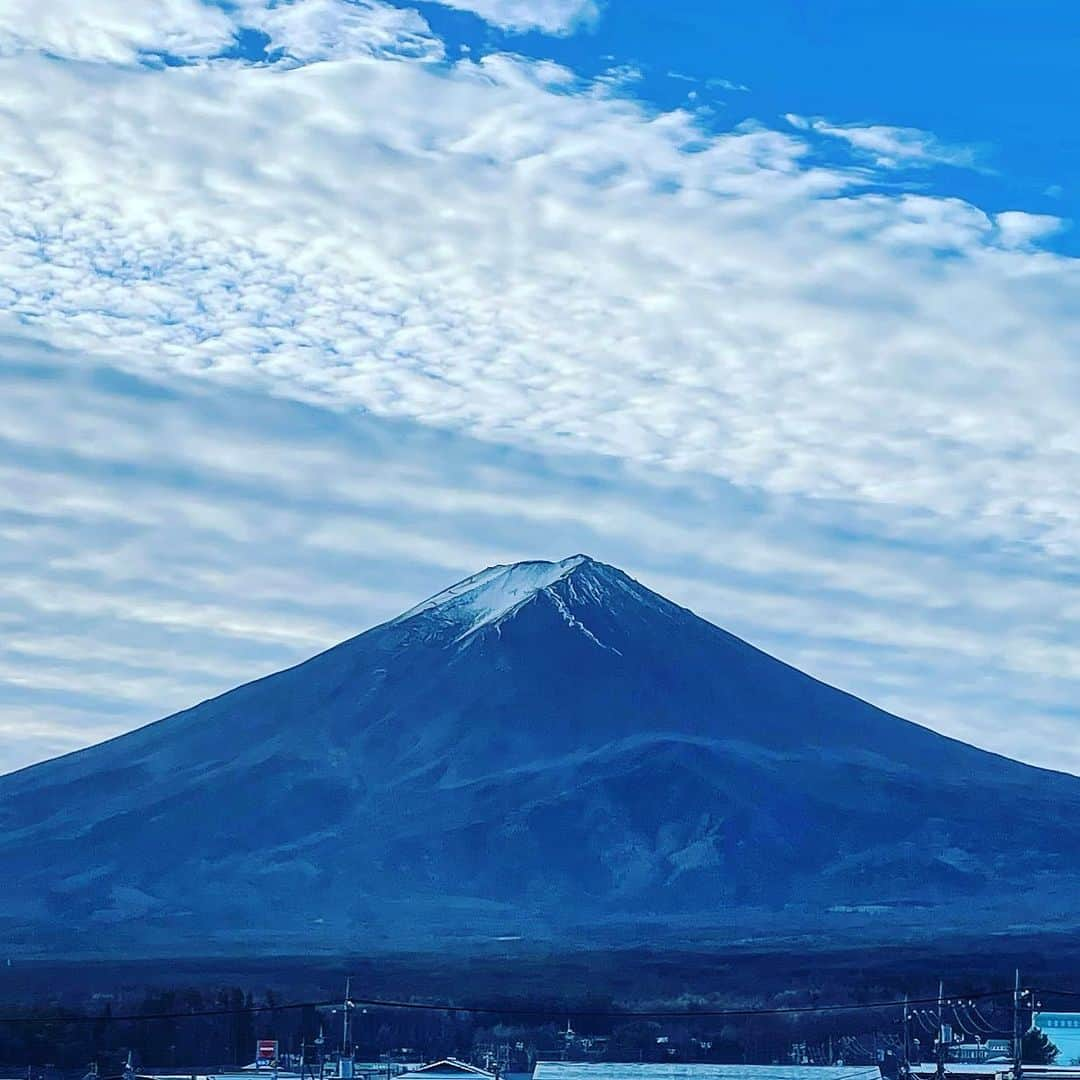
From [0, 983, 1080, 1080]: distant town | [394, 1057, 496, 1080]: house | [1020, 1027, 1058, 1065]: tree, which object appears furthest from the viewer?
[1020, 1027, 1058, 1065]: tree

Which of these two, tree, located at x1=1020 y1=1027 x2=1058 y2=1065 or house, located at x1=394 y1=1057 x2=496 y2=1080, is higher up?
tree, located at x1=1020 y1=1027 x2=1058 y2=1065

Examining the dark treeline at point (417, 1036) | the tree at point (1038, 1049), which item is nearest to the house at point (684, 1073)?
the tree at point (1038, 1049)

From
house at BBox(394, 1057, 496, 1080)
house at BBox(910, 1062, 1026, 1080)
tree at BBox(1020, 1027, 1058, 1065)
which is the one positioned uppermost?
tree at BBox(1020, 1027, 1058, 1065)

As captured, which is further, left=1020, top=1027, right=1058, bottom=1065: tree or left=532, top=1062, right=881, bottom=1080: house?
left=1020, top=1027, right=1058, bottom=1065: tree

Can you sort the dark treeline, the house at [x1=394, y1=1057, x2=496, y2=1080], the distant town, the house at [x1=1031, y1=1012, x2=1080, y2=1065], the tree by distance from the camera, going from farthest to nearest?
1. the dark treeline
2. the house at [x1=1031, y1=1012, x2=1080, y2=1065]
3. the tree
4. the distant town
5. the house at [x1=394, y1=1057, x2=496, y2=1080]

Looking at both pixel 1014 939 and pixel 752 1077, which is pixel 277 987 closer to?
pixel 1014 939

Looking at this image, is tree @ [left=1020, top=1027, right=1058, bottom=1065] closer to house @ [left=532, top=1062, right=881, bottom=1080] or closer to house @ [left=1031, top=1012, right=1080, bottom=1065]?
house @ [left=1031, top=1012, right=1080, bottom=1065]

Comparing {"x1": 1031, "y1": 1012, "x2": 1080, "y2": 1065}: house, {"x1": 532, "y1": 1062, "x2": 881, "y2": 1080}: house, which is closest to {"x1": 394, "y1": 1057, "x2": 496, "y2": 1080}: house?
{"x1": 532, "y1": 1062, "x2": 881, "y2": 1080}: house

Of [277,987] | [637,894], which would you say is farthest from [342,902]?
[277,987]

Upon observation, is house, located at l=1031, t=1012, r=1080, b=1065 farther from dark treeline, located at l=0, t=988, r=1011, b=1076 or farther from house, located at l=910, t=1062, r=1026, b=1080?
dark treeline, located at l=0, t=988, r=1011, b=1076

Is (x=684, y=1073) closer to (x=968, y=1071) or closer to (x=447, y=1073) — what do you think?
(x=447, y=1073)
